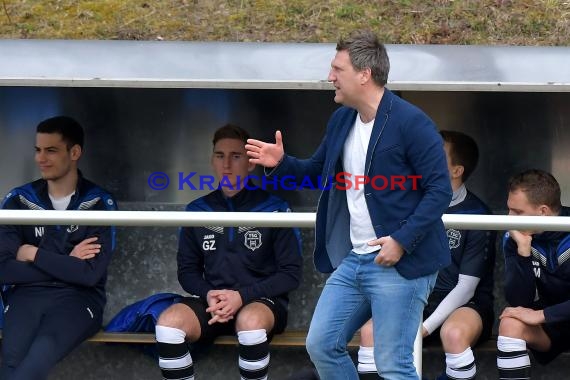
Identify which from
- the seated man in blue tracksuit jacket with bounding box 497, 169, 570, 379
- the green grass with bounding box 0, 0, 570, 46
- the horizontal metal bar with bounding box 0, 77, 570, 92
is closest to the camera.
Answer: the horizontal metal bar with bounding box 0, 77, 570, 92

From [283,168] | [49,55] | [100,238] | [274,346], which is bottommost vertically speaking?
[274,346]

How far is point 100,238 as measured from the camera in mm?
5133

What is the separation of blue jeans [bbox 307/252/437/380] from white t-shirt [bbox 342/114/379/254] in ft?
0.18

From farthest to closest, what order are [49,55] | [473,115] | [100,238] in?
[473,115], [100,238], [49,55]

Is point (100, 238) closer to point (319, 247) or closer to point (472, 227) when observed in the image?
point (319, 247)

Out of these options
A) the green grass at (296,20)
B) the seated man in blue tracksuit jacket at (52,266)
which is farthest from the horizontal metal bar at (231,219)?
the green grass at (296,20)

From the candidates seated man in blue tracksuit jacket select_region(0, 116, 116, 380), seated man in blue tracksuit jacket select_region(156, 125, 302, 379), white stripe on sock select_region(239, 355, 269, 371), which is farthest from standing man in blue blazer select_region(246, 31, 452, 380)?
seated man in blue tracksuit jacket select_region(0, 116, 116, 380)

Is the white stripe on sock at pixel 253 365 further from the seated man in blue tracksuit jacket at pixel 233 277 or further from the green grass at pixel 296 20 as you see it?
the green grass at pixel 296 20

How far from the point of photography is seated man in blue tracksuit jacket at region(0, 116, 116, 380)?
15.8 feet

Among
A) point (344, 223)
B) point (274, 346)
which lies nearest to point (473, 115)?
point (274, 346)

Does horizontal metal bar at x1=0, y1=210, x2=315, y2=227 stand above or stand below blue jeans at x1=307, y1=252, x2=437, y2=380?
above

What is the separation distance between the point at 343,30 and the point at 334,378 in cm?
338

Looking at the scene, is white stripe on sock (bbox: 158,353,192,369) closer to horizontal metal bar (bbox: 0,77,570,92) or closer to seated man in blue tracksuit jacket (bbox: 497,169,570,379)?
horizontal metal bar (bbox: 0,77,570,92)

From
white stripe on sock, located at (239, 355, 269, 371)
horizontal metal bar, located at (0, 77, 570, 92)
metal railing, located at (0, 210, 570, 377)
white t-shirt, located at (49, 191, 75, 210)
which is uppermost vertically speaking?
horizontal metal bar, located at (0, 77, 570, 92)
